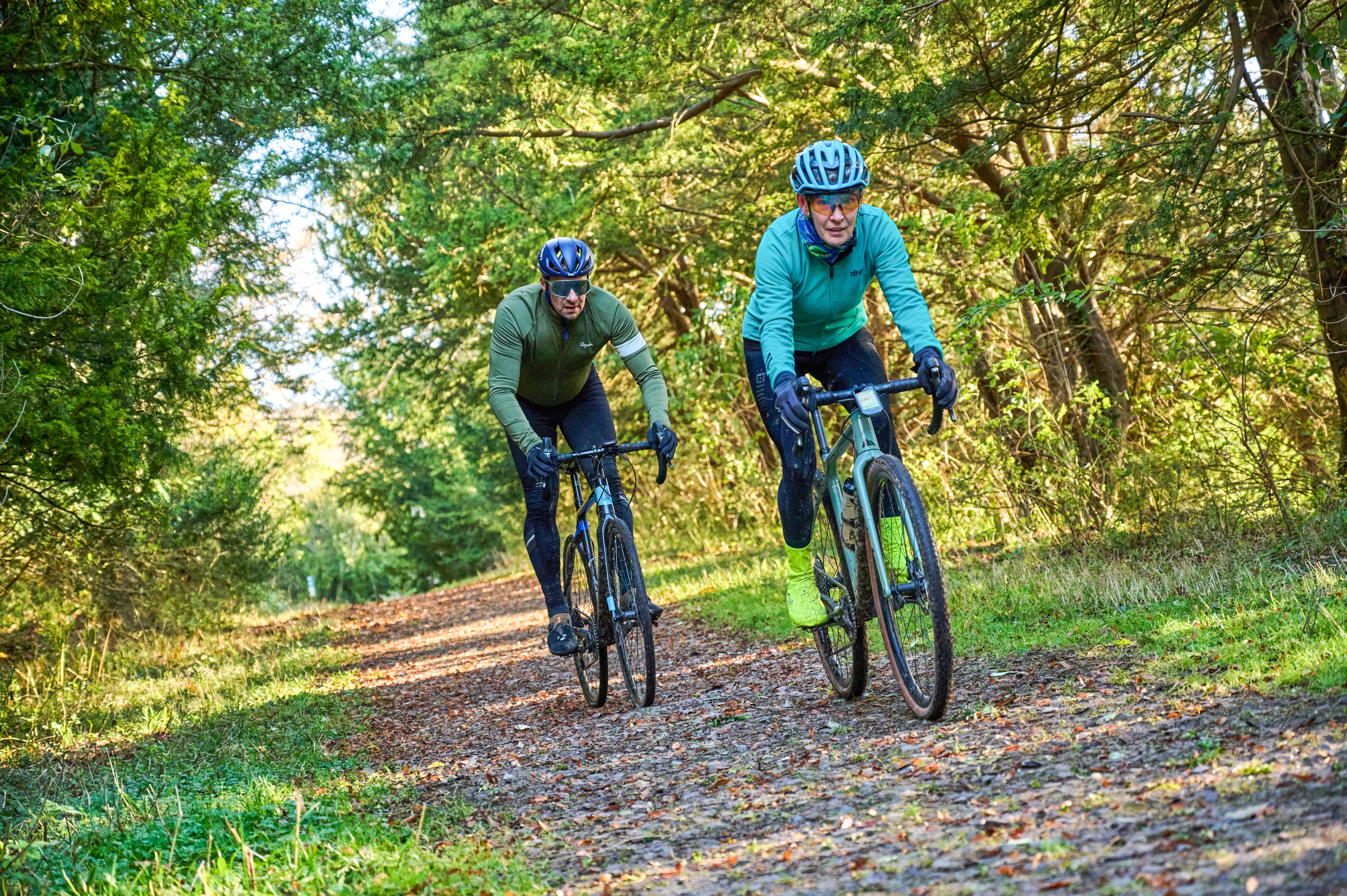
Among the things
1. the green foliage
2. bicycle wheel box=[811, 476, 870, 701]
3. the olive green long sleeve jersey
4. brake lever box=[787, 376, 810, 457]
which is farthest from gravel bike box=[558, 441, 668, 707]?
the green foliage

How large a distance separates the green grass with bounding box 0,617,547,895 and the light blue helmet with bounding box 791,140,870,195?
2.70 meters

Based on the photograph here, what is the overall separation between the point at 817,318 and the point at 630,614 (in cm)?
176

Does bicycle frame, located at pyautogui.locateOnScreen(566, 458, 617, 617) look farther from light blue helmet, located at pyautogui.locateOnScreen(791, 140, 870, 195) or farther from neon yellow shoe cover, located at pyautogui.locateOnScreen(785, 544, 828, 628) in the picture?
light blue helmet, located at pyautogui.locateOnScreen(791, 140, 870, 195)

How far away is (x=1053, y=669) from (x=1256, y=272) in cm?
349

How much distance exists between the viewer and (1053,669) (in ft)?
15.9

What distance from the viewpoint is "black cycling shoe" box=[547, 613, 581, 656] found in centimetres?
604

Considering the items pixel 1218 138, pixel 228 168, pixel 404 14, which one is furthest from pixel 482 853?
pixel 404 14

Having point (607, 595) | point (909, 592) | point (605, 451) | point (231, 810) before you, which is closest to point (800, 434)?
point (909, 592)

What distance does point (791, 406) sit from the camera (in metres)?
4.32

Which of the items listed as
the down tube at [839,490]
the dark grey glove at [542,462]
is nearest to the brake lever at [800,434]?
the down tube at [839,490]

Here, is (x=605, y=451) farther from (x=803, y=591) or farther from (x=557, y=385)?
(x=803, y=591)

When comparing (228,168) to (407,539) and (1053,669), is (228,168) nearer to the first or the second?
(1053,669)

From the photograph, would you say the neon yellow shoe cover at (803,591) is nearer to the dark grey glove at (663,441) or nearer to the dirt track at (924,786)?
the dirt track at (924,786)

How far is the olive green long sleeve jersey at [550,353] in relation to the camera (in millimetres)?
5965
